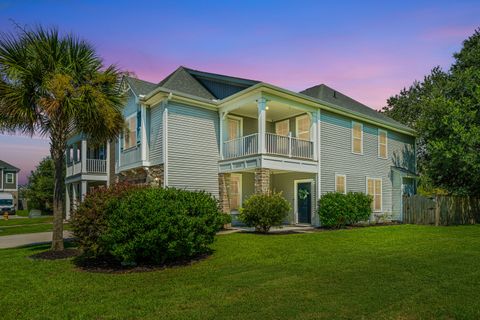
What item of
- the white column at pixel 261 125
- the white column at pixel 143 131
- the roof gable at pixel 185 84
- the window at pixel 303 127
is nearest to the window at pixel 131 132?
the white column at pixel 143 131

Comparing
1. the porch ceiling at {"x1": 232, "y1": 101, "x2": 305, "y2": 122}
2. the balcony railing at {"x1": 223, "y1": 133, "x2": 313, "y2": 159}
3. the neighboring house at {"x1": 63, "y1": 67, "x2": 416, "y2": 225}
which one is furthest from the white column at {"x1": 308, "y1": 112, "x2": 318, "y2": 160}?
the porch ceiling at {"x1": 232, "y1": 101, "x2": 305, "y2": 122}

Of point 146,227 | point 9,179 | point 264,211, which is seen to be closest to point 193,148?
point 264,211

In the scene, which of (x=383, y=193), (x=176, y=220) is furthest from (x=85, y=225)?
(x=383, y=193)

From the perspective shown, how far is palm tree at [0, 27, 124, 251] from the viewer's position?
1005 cm

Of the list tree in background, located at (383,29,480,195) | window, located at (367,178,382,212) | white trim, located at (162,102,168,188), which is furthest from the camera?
window, located at (367,178,382,212)

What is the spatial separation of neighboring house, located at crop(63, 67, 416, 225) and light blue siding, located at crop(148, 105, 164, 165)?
4cm

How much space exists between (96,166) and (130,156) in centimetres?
789

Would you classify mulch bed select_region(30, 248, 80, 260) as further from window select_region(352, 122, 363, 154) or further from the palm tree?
window select_region(352, 122, 363, 154)

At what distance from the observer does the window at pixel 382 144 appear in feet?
70.3

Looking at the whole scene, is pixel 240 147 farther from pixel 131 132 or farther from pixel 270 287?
pixel 270 287

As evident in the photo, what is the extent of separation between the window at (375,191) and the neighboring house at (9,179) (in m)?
46.9

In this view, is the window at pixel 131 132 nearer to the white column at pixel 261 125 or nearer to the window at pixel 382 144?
the white column at pixel 261 125

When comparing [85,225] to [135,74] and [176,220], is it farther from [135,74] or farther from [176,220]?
[135,74]

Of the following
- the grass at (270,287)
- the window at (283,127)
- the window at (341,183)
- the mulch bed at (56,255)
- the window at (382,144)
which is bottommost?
the mulch bed at (56,255)
